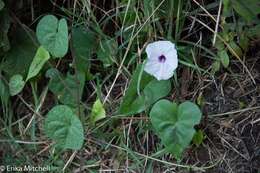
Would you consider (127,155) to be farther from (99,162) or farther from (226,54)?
(226,54)

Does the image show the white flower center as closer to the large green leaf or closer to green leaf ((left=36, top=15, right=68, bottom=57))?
green leaf ((left=36, top=15, right=68, bottom=57))

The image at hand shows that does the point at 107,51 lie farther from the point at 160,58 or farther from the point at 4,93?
the point at 4,93

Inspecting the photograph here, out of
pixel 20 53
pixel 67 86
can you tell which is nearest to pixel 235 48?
pixel 67 86

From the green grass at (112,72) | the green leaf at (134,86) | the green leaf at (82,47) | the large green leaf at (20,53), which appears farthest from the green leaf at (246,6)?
the large green leaf at (20,53)

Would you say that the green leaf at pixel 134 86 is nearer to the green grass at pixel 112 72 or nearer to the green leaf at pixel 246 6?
the green grass at pixel 112 72

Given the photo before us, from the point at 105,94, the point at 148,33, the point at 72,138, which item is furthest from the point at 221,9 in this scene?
the point at 72,138

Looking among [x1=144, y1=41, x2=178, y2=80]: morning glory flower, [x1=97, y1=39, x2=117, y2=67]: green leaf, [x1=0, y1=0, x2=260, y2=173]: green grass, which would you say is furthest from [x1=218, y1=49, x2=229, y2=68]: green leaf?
[x1=97, y1=39, x2=117, y2=67]: green leaf
